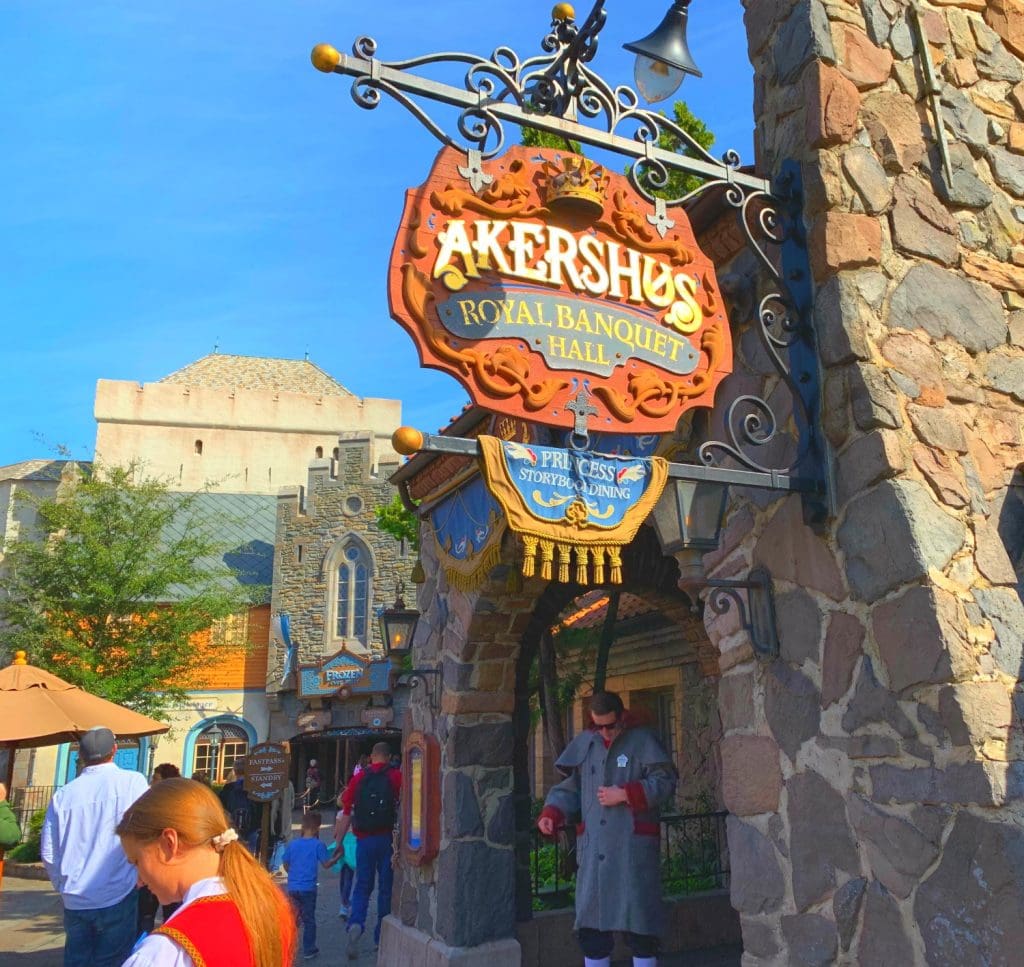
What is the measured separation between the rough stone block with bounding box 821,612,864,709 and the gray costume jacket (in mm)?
1412

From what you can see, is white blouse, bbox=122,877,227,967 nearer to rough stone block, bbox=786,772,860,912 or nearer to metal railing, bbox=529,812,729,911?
rough stone block, bbox=786,772,860,912

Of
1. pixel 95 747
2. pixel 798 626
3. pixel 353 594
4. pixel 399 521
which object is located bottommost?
Result: pixel 95 747

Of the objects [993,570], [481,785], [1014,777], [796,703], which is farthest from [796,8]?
[481,785]

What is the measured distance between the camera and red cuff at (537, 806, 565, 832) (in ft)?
16.7

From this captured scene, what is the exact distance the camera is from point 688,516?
4.09 m

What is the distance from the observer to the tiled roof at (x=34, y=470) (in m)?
28.4

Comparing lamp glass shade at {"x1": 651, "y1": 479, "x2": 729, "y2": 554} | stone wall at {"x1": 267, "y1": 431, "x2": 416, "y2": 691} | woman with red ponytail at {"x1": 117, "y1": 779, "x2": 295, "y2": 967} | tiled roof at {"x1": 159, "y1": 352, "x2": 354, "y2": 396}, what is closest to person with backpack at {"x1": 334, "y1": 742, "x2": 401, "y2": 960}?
lamp glass shade at {"x1": 651, "y1": 479, "x2": 729, "y2": 554}

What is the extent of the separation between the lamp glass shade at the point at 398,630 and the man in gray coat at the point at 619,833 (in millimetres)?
3474

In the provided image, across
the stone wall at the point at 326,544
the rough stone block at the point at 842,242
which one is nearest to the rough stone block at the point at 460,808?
the rough stone block at the point at 842,242

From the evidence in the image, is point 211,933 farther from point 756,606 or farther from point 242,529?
point 242,529

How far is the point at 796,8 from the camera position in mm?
4297

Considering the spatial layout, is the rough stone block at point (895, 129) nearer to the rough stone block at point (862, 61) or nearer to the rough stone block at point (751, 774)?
the rough stone block at point (862, 61)

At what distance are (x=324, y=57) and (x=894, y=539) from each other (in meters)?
2.71

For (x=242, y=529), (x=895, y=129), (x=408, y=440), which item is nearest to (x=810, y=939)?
(x=408, y=440)
